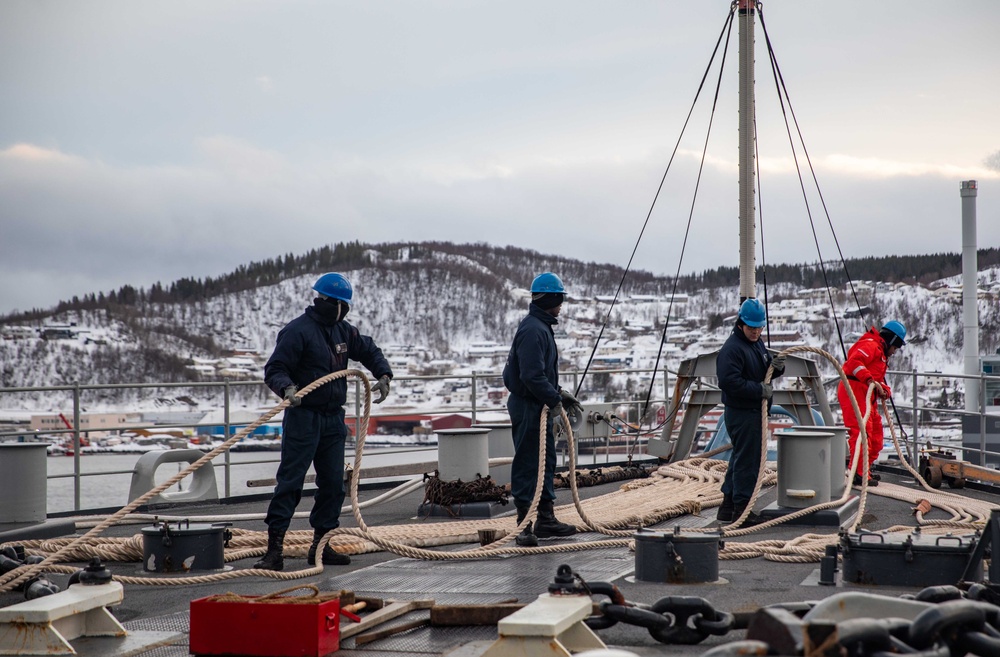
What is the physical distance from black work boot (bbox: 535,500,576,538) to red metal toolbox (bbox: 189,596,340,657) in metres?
3.21

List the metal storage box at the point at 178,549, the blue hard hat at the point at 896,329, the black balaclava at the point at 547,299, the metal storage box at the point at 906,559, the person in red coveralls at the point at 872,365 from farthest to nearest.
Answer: the blue hard hat at the point at 896,329
the person in red coveralls at the point at 872,365
the black balaclava at the point at 547,299
the metal storage box at the point at 178,549
the metal storage box at the point at 906,559

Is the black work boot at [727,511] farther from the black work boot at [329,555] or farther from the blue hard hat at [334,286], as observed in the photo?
the blue hard hat at [334,286]

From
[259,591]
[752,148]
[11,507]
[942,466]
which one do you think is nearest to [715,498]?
[942,466]

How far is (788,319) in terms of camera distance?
76000mm

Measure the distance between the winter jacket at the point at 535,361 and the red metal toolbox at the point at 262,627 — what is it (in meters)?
2.99

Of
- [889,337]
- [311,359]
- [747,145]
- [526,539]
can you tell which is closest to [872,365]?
[889,337]

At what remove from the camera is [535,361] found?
6.41m

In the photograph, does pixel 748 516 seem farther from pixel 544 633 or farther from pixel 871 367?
pixel 544 633

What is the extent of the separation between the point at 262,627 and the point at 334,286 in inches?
101

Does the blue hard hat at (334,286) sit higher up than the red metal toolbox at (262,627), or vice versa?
the blue hard hat at (334,286)

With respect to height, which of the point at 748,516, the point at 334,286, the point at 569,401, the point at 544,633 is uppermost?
the point at 334,286

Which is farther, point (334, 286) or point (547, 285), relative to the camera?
point (547, 285)

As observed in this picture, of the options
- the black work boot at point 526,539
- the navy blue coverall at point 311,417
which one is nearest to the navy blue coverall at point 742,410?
the black work boot at point 526,539

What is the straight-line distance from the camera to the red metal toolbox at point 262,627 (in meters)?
3.53
